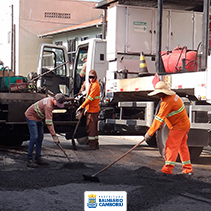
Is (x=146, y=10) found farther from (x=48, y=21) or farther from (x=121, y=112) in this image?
(x=48, y=21)

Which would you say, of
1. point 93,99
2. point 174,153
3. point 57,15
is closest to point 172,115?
point 174,153

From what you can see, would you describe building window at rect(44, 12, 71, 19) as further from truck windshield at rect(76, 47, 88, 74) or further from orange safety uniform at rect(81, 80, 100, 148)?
orange safety uniform at rect(81, 80, 100, 148)

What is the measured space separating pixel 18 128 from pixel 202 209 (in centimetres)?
610

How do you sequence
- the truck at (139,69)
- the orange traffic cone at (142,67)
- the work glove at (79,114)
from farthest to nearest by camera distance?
the work glove at (79,114)
the orange traffic cone at (142,67)
the truck at (139,69)

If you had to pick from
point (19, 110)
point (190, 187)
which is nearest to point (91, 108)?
point (19, 110)

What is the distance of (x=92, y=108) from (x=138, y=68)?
1.39 metres

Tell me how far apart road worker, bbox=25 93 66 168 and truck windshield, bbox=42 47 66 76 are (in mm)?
3672

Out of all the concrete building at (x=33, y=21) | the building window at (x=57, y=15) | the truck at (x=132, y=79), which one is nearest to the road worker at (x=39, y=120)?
the truck at (x=132, y=79)

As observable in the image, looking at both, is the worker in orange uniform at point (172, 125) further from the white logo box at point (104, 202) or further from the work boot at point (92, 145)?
the work boot at point (92, 145)

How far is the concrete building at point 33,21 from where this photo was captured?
35.3m

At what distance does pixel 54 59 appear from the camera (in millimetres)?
12508

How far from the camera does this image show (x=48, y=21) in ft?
119

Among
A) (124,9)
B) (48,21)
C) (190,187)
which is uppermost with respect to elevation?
(48,21)

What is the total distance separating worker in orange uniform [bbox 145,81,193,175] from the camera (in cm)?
732
